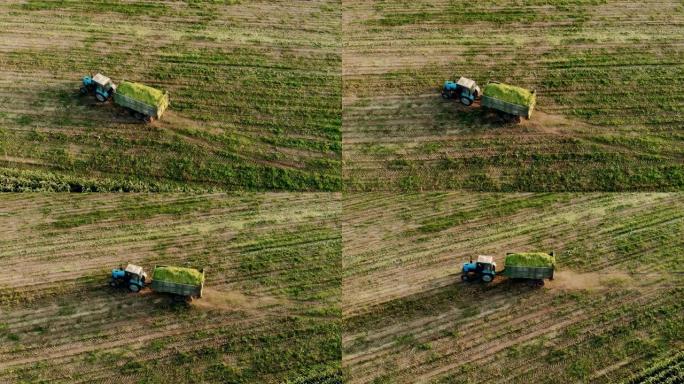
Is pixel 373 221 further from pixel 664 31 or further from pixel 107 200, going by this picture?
pixel 664 31

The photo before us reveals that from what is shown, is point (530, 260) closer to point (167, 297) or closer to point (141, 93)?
point (167, 297)

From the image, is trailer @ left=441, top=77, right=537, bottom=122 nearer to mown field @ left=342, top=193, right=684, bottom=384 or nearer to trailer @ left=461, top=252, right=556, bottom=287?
mown field @ left=342, top=193, right=684, bottom=384

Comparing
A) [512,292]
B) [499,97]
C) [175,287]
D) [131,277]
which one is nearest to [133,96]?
[131,277]

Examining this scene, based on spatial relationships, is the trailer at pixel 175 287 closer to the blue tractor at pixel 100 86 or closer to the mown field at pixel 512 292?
the mown field at pixel 512 292

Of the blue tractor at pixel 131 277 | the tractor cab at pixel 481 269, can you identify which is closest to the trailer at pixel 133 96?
the blue tractor at pixel 131 277

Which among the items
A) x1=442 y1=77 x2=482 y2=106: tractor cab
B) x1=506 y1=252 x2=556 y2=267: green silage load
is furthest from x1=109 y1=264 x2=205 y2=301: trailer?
x1=442 y1=77 x2=482 y2=106: tractor cab
